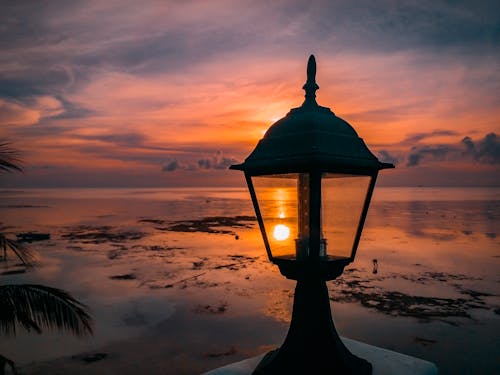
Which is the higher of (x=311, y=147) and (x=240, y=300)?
(x=311, y=147)

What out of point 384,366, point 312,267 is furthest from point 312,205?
point 384,366

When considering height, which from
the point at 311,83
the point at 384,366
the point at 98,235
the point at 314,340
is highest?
the point at 311,83

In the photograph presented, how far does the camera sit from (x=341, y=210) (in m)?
3.44

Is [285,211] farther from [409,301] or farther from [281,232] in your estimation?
[409,301]

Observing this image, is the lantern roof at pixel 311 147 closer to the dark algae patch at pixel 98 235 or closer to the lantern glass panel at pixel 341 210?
the lantern glass panel at pixel 341 210

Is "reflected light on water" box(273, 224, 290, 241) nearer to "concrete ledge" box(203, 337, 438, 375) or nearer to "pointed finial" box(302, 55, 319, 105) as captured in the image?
"pointed finial" box(302, 55, 319, 105)

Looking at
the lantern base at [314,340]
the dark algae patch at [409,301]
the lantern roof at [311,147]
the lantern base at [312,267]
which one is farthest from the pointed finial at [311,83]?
the dark algae patch at [409,301]

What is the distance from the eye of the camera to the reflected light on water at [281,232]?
3.51m

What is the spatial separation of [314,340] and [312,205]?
1.41 m

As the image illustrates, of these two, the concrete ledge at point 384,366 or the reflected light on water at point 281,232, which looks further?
the concrete ledge at point 384,366

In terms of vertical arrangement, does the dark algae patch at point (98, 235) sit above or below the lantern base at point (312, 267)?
below

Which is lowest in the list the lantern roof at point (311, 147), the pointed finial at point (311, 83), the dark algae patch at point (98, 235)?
the dark algae patch at point (98, 235)

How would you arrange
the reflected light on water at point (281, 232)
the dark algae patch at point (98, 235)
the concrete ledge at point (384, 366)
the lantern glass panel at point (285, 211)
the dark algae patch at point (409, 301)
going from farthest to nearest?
the dark algae patch at point (98, 235) → the dark algae patch at point (409, 301) → the concrete ledge at point (384, 366) → the reflected light on water at point (281, 232) → the lantern glass panel at point (285, 211)

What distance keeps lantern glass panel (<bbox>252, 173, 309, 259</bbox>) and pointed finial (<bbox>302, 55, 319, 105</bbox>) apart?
88 centimetres
